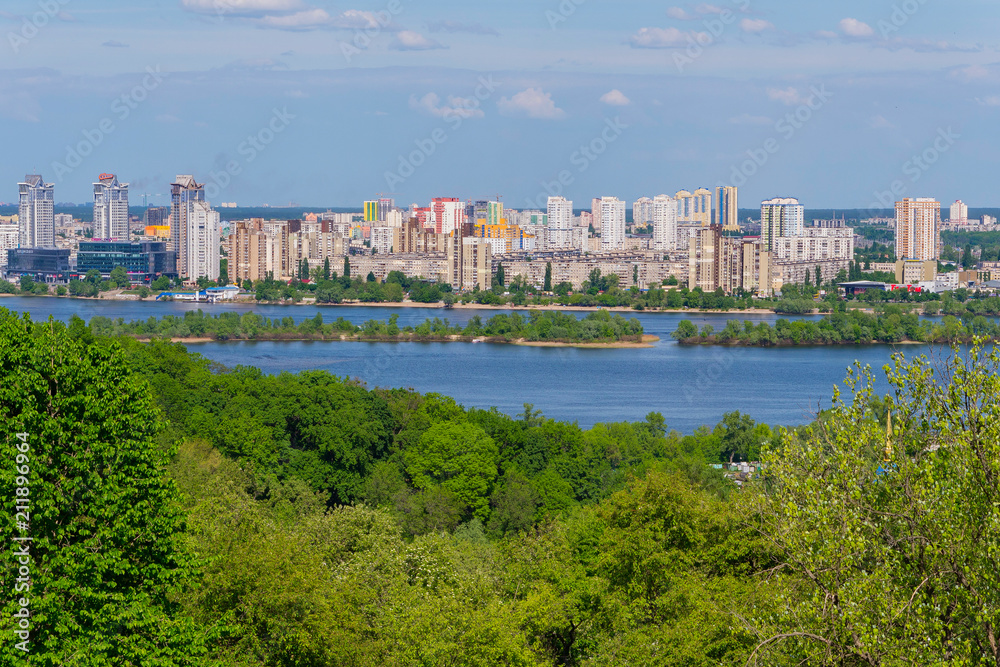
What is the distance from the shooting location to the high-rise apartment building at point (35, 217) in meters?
50.0

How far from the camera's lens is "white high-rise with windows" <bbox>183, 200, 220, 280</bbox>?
137 ft

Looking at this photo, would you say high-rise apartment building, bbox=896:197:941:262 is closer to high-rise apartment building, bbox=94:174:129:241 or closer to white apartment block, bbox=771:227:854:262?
white apartment block, bbox=771:227:854:262

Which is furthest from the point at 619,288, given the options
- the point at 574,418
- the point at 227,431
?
the point at 227,431

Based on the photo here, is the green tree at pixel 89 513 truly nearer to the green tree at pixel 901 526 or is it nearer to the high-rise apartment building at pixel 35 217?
the green tree at pixel 901 526

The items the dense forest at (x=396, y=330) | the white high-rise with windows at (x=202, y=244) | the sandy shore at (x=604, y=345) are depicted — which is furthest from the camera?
the white high-rise with windows at (x=202, y=244)

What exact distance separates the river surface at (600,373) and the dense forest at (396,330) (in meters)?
0.60

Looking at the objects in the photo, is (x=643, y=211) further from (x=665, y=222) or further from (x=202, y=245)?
(x=202, y=245)

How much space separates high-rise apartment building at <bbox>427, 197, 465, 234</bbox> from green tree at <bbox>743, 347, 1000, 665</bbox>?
181 ft

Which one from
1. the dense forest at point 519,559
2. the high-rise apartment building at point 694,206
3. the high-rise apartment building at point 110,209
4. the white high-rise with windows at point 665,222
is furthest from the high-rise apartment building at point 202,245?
the dense forest at point 519,559

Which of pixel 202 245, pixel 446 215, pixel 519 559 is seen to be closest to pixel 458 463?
pixel 519 559

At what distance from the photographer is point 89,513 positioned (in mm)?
2822

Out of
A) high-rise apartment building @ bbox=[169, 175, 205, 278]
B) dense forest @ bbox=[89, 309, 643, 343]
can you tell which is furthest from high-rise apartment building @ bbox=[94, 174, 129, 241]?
dense forest @ bbox=[89, 309, 643, 343]

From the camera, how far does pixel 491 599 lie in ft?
13.4

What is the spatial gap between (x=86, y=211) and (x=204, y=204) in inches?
1985
